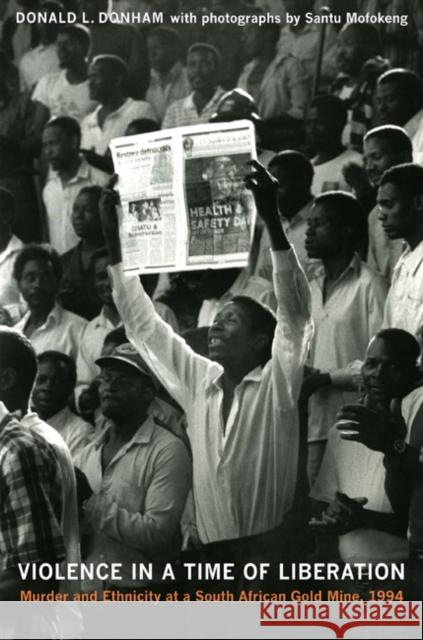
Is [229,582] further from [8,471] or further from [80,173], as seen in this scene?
[80,173]

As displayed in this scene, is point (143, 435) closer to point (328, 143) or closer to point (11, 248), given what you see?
point (11, 248)

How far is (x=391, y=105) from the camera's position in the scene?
23.4ft

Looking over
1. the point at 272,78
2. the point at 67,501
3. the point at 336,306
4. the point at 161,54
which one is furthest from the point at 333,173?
the point at 67,501

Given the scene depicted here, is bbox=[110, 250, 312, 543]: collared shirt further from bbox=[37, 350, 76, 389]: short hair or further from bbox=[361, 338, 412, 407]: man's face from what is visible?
bbox=[37, 350, 76, 389]: short hair

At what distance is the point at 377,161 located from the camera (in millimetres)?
7098

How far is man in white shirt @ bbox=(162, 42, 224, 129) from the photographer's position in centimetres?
722

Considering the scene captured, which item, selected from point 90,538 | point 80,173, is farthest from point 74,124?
point 90,538

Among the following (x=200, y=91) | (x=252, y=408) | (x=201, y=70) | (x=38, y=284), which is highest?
(x=201, y=70)

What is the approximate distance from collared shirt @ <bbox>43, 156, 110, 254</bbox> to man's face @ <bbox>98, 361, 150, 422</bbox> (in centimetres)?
69

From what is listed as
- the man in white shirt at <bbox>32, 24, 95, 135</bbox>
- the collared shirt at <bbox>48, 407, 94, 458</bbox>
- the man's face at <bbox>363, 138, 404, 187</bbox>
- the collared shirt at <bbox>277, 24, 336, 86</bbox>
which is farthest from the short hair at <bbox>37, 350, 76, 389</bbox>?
the collared shirt at <bbox>277, 24, 336, 86</bbox>

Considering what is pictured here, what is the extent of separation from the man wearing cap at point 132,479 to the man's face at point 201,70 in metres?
1.33

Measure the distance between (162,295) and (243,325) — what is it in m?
0.43

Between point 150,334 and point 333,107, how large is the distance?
4.63 ft

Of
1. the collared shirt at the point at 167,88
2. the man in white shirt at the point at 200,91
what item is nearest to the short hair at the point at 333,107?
the man in white shirt at the point at 200,91
